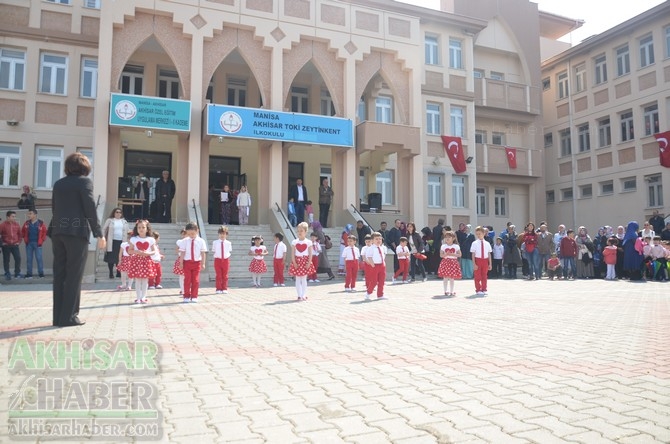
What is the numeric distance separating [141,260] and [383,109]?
64.9ft

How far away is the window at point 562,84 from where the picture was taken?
3306 cm

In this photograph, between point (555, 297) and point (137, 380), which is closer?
point (137, 380)

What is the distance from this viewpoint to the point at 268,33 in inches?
859

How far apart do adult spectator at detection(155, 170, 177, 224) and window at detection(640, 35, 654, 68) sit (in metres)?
25.0

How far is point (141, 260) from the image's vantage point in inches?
413

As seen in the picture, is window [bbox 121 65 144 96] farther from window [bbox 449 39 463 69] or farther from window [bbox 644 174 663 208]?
window [bbox 644 174 663 208]

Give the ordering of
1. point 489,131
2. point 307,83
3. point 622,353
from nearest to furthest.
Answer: point 622,353, point 307,83, point 489,131

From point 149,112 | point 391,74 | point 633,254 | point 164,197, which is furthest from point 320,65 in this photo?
point 633,254

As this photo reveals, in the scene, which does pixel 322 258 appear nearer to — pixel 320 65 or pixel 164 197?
pixel 164 197

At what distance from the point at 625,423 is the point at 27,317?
7940 millimetres

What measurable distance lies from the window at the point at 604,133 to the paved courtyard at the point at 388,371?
23.4 meters

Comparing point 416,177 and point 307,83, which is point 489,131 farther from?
point 307,83

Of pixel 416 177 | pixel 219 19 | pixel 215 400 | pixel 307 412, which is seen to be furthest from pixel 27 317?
pixel 416 177

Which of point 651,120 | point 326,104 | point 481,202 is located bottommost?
point 481,202
